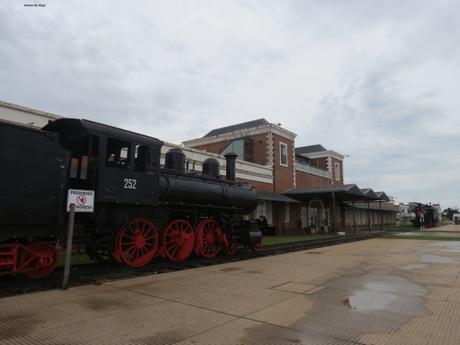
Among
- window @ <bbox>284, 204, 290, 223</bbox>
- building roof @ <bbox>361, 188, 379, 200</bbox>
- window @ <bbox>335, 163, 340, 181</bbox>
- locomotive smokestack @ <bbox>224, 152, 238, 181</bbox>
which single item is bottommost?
window @ <bbox>284, 204, 290, 223</bbox>

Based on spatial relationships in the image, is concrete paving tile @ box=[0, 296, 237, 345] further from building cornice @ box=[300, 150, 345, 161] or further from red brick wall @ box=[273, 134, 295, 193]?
building cornice @ box=[300, 150, 345, 161]

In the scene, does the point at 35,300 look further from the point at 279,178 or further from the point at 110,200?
the point at 279,178

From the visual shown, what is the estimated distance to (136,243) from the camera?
9.94 meters

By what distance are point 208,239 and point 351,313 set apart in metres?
7.66

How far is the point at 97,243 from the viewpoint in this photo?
29.8 feet

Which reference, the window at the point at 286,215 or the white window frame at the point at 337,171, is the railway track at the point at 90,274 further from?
the white window frame at the point at 337,171

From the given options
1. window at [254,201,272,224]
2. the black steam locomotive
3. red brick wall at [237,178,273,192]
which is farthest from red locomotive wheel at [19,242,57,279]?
red brick wall at [237,178,273,192]

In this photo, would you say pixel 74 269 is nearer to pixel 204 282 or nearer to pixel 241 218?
pixel 204 282

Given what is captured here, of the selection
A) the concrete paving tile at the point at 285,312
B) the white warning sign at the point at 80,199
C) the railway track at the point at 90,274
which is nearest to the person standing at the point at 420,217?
the railway track at the point at 90,274

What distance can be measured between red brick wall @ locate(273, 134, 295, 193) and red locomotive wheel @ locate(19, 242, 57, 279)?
74.5 ft

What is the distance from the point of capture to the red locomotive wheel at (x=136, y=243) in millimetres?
9516

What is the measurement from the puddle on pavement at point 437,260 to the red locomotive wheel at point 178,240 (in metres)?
7.52

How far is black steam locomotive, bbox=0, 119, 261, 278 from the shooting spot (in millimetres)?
7203

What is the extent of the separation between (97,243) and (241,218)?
661cm
